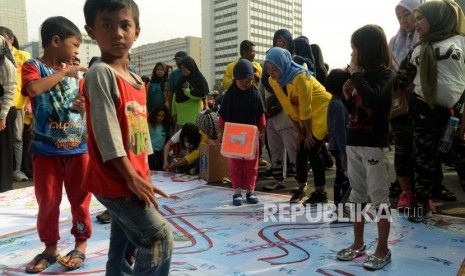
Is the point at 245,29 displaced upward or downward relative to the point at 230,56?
upward

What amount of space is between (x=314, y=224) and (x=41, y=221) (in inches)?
73.4

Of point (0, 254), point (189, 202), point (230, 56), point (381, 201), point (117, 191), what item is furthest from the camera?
point (230, 56)

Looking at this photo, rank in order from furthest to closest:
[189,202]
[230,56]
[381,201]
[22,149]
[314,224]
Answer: [230,56], [22,149], [189,202], [314,224], [381,201]

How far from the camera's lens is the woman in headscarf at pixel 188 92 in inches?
223

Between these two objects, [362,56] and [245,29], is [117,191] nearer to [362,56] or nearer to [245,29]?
[362,56]

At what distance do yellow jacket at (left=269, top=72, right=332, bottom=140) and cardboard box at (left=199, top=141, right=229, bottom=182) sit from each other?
4.58 ft

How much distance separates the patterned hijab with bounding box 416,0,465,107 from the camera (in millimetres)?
2709

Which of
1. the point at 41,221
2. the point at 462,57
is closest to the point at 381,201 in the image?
the point at 462,57

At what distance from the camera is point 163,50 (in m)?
94.9

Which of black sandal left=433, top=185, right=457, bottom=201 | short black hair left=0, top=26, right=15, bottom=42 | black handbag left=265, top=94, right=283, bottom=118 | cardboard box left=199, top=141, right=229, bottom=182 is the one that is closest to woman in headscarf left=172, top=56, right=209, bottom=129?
cardboard box left=199, top=141, right=229, bottom=182

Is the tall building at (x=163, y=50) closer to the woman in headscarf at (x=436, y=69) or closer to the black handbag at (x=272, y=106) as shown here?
the black handbag at (x=272, y=106)

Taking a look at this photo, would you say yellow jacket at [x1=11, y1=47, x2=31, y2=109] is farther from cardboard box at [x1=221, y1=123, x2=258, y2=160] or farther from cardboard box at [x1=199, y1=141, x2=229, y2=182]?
cardboard box at [x1=221, y1=123, x2=258, y2=160]

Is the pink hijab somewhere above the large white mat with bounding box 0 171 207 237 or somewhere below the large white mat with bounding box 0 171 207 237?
above

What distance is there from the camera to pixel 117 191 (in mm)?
1401
